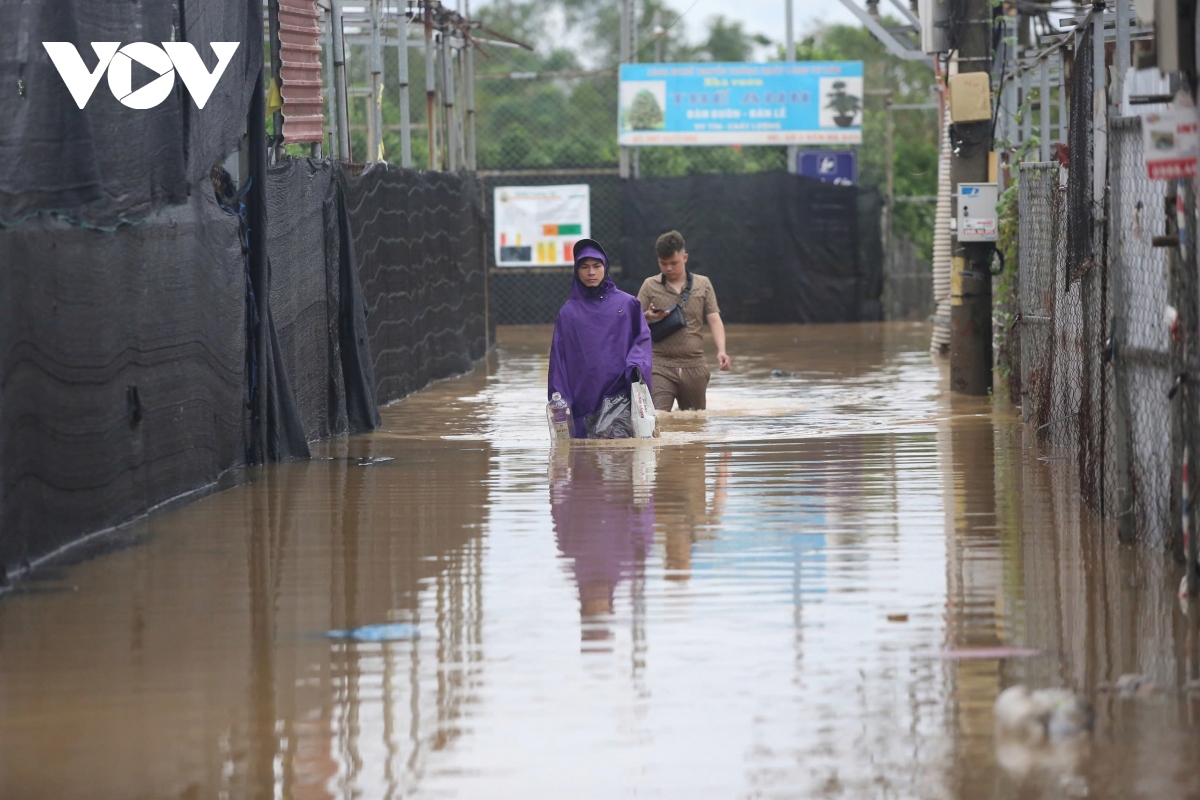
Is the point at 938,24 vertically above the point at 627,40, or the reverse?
the point at 627,40

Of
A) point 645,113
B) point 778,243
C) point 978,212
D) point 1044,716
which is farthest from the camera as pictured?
point 645,113

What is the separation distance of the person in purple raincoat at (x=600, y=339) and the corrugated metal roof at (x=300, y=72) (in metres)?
2.50

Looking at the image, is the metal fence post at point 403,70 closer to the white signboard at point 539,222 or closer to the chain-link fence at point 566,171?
the chain-link fence at point 566,171

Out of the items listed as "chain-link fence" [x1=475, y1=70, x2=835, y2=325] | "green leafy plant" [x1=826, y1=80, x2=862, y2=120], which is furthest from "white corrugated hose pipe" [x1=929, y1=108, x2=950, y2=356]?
"green leafy plant" [x1=826, y1=80, x2=862, y2=120]

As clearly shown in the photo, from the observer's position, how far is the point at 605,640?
6.51 meters

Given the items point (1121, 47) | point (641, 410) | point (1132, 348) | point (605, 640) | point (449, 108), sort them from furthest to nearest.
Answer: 1. point (449, 108)
2. point (641, 410)
3. point (1121, 47)
4. point (1132, 348)
5. point (605, 640)

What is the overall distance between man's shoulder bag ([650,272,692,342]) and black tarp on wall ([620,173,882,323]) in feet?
53.6

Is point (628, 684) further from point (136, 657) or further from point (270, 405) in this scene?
point (270, 405)

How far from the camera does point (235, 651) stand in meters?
6.53

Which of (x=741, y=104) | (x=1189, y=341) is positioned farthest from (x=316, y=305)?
(x=741, y=104)

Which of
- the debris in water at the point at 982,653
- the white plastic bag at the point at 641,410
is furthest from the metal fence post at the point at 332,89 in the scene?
the debris in water at the point at 982,653

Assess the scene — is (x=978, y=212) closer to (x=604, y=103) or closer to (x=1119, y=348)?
(x=1119, y=348)

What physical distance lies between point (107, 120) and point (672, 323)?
5.27 metres

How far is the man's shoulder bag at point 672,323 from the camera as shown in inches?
527
